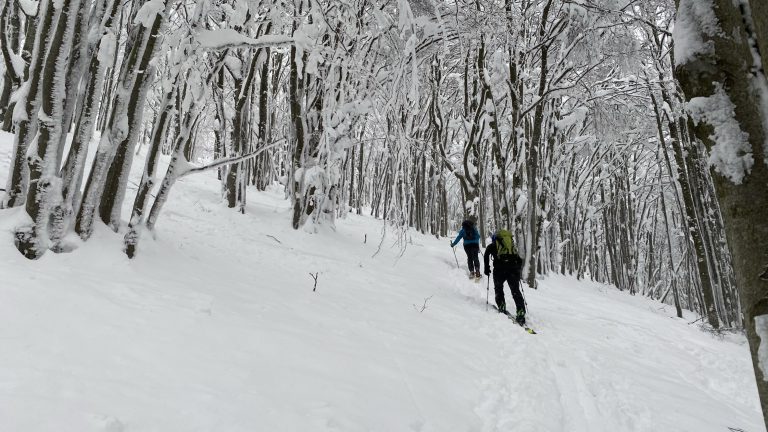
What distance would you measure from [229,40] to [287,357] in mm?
2311

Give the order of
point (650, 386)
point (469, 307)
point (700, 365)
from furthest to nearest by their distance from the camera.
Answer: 1. point (469, 307)
2. point (700, 365)
3. point (650, 386)

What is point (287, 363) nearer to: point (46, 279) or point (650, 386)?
point (46, 279)

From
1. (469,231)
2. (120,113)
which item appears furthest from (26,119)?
(469,231)

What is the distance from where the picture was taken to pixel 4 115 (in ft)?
36.2

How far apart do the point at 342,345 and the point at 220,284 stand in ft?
4.48

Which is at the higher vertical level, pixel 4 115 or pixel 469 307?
pixel 4 115

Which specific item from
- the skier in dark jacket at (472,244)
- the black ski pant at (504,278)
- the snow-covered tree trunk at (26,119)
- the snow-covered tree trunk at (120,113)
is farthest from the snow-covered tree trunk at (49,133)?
the skier in dark jacket at (472,244)

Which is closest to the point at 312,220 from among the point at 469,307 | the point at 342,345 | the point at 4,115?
the point at 469,307

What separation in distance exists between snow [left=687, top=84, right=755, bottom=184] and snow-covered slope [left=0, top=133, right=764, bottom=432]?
198cm

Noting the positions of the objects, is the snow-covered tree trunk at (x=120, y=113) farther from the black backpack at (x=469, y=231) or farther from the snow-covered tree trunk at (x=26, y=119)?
the black backpack at (x=469, y=231)

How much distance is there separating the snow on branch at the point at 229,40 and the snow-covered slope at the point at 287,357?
1790mm

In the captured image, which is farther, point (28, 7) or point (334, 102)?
point (28, 7)

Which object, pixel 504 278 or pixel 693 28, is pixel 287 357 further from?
pixel 504 278

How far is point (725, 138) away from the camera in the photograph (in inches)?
55.4
